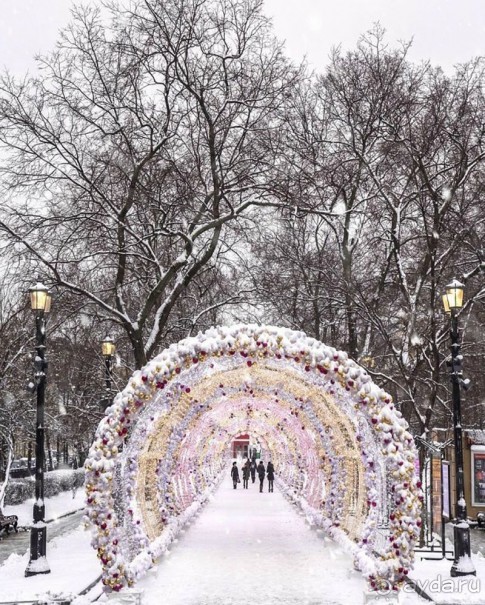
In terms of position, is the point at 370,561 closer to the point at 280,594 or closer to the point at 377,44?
the point at 280,594

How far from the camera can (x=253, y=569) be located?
41.6 ft

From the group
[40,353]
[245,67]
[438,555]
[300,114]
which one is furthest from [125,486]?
[300,114]

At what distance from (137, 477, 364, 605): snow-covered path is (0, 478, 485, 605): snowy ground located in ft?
0.04

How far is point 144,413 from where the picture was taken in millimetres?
11680

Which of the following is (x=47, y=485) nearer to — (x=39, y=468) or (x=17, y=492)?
(x=17, y=492)

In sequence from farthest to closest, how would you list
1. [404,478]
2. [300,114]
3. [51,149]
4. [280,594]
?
1. [300,114]
2. [51,149]
3. [280,594]
4. [404,478]

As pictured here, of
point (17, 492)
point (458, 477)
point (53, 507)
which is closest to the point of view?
point (458, 477)

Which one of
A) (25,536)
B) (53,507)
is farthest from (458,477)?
(53,507)

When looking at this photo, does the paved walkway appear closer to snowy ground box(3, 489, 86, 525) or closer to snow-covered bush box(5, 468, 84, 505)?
snowy ground box(3, 489, 86, 525)

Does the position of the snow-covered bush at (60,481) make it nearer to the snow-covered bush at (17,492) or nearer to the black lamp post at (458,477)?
the snow-covered bush at (17,492)

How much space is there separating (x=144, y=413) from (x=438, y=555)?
21.0 ft

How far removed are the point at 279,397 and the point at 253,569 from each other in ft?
18.5

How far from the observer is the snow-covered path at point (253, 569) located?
10509 mm

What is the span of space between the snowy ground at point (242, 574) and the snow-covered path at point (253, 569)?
0.04 ft
